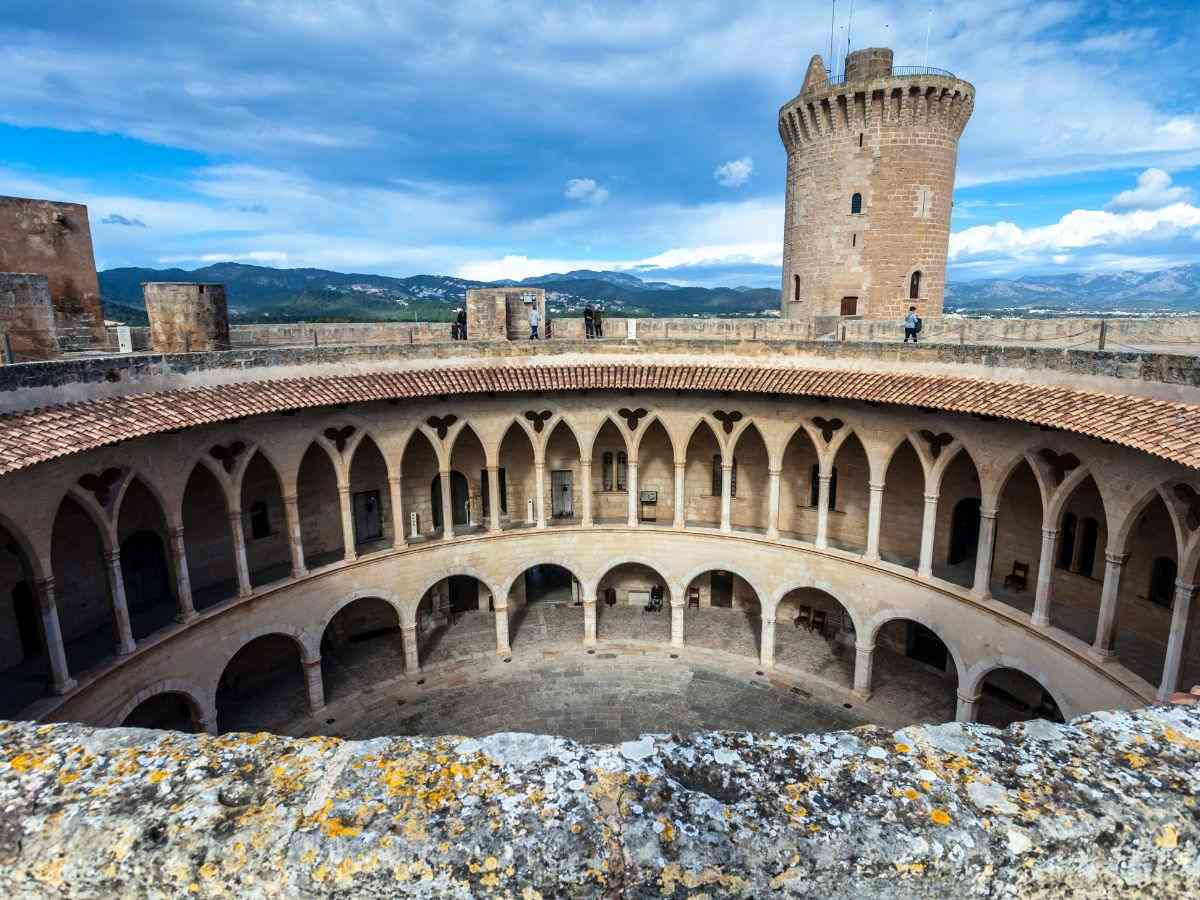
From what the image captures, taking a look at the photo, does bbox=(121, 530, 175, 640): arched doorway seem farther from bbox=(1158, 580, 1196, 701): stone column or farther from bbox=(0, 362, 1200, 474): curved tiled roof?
bbox=(1158, 580, 1196, 701): stone column

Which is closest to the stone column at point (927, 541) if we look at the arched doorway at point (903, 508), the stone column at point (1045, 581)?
the arched doorway at point (903, 508)

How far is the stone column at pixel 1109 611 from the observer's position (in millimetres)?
14961

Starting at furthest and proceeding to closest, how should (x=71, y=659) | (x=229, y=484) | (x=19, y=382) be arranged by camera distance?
(x=229, y=484) → (x=71, y=659) → (x=19, y=382)

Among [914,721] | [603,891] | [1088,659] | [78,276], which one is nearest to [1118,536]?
[1088,659]

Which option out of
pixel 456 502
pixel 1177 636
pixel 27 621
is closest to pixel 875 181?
pixel 456 502

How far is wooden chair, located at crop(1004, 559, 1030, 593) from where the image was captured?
2025 cm

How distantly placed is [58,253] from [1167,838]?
29.6 meters

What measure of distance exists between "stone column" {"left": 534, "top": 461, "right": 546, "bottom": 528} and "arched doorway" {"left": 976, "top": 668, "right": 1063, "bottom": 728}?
14.3m

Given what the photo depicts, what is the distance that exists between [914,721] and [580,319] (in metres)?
20.0

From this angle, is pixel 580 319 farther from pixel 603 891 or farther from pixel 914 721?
pixel 603 891

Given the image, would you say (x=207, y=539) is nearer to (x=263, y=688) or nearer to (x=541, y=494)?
(x=263, y=688)

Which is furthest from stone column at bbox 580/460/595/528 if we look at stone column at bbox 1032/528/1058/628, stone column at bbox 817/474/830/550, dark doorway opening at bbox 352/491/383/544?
stone column at bbox 1032/528/1058/628

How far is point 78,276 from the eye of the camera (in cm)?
2397

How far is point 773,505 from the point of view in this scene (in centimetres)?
2391
